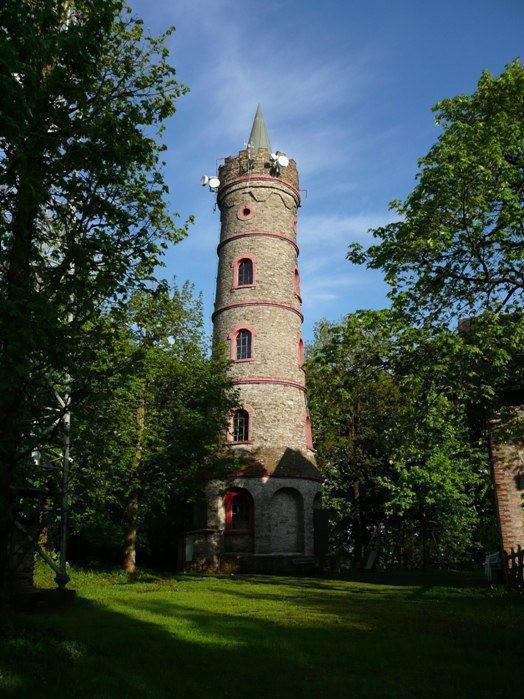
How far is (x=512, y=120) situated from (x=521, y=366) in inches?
255

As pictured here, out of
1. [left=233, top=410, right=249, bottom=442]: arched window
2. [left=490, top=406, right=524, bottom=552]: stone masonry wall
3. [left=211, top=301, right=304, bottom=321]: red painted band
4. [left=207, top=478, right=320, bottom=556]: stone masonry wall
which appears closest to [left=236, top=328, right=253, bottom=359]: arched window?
[left=211, top=301, right=304, bottom=321]: red painted band

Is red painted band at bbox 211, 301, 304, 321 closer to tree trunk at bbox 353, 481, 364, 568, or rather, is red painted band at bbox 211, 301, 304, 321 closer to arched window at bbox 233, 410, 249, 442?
arched window at bbox 233, 410, 249, 442

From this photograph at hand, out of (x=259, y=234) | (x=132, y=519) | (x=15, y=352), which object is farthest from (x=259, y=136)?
(x=15, y=352)

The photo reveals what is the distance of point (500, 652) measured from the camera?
26.3 ft

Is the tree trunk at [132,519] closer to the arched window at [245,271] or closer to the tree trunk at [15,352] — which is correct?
the arched window at [245,271]

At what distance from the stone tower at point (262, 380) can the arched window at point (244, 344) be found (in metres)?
0.05

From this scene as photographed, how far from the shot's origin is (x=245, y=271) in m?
30.1

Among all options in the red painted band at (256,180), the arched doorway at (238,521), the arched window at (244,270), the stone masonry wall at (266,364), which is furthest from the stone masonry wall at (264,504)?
the red painted band at (256,180)

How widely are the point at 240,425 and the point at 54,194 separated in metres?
19.4

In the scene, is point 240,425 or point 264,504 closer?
point 264,504

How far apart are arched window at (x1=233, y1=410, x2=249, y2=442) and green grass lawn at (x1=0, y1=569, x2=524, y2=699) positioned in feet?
46.2

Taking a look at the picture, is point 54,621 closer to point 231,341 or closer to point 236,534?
point 236,534

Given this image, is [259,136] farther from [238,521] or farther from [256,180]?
[238,521]

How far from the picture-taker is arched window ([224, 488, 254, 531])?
26594mm
